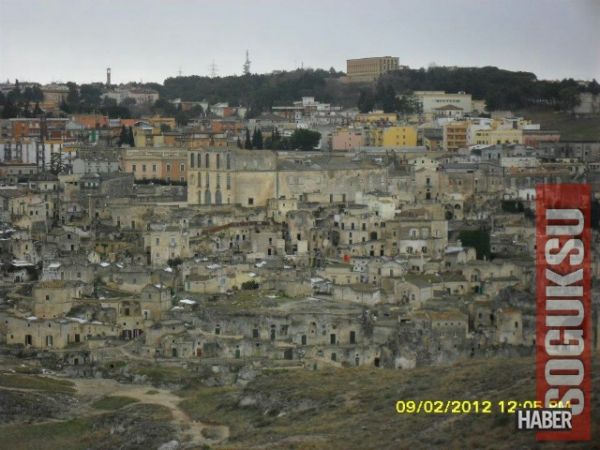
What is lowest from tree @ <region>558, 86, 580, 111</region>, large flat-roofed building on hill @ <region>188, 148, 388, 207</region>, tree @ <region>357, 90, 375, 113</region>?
large flat-roofed building on hill @ <region>188, 148, 388, 207</region>

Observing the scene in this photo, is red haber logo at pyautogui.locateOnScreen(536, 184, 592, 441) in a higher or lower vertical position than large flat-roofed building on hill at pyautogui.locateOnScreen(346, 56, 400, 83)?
lower

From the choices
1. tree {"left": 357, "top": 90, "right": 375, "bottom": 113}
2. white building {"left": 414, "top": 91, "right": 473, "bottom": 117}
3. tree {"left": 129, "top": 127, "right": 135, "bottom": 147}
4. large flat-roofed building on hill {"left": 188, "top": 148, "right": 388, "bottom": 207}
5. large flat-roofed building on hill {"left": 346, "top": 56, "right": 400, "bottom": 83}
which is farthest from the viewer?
large flat-roofed building on hill {"left": 346, "top": 56, "right": 400, "bottom": 83}

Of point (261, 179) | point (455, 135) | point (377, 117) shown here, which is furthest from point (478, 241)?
point (377, 117)

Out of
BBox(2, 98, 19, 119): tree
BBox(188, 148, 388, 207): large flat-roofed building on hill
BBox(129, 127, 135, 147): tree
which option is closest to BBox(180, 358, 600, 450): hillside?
BBox(188, 148, 388, 207): large flat-roofed building on hill

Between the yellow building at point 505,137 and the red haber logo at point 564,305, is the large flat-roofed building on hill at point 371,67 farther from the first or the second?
the red haber logo at point 564,305

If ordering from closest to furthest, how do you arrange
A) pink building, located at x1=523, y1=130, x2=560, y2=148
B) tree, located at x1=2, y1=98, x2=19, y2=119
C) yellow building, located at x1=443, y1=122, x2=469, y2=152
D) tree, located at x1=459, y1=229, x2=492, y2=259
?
tree, located at x1=459, y1=229, x2=492, y2=259, pink building, located at x1=523, y1=130, x2=560, y2=148, yellow building, located at x1=443, y1=122, x2=469, y2=152, tree, located at x1=2, y1=98, x2=19, y2=119
